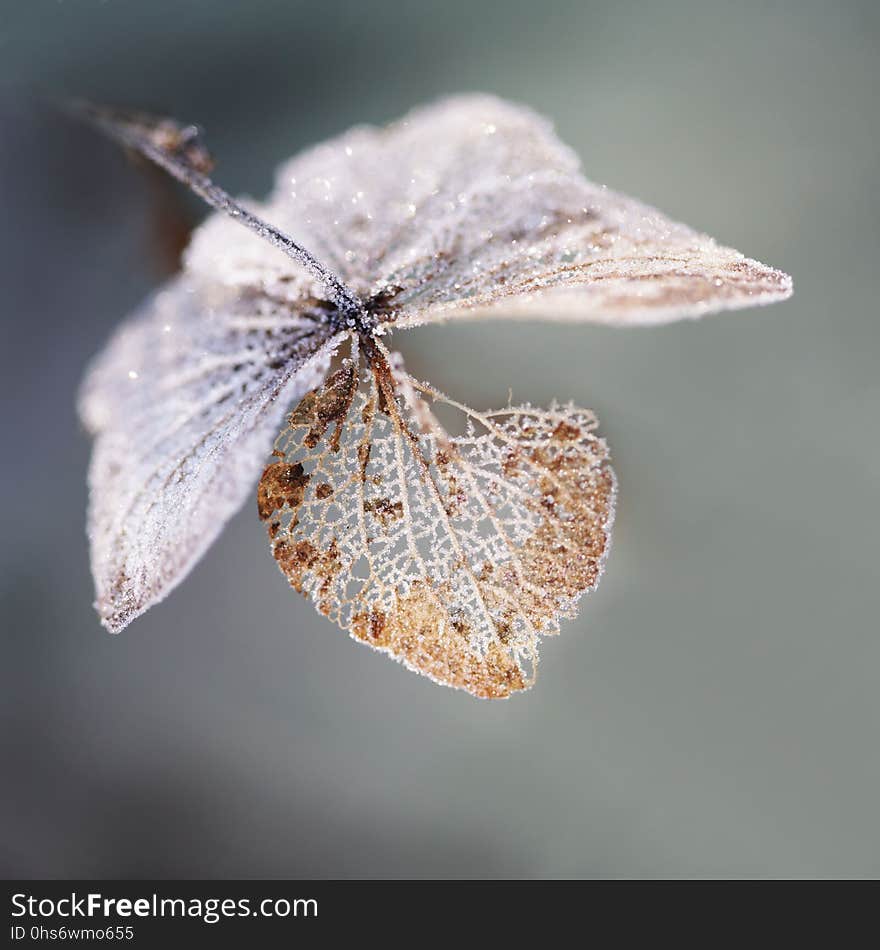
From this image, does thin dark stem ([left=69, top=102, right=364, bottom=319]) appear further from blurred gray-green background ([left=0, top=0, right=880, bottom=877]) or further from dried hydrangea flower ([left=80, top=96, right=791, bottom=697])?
blurred gray-green background ([left=0, top=0, right=880, bottom=877])

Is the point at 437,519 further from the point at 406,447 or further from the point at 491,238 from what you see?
the point at 491,238

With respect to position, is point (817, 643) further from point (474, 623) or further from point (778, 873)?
point (474, 623)

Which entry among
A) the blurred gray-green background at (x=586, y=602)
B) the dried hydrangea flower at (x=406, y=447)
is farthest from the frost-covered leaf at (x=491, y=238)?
the blurred gray-green background at (x=586, y=602)

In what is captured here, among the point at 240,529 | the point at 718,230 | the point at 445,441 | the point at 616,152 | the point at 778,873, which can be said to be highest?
the point at 616,152

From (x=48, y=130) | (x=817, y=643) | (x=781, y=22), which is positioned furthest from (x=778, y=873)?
(x=48, y=130)

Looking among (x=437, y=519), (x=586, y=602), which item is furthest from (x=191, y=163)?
(x=586, y=602)

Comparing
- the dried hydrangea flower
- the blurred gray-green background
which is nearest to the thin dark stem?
the dried hydrangea flower

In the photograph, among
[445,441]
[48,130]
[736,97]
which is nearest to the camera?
[445,441]

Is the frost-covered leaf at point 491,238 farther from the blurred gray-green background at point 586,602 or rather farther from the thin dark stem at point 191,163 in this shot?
the blurred gray-green background at point 586,602
